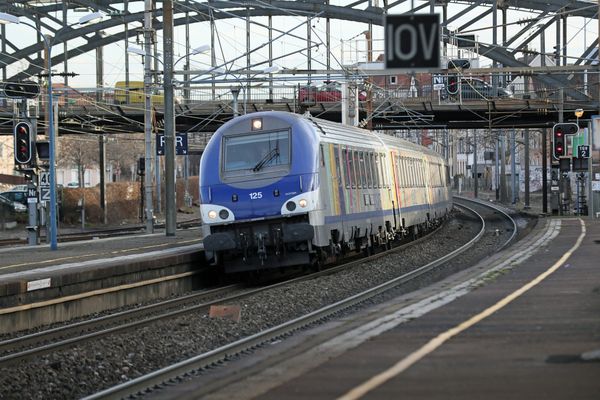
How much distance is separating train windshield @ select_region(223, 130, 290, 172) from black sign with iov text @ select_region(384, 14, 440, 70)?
8709mm

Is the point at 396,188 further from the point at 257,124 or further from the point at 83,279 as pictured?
the point at 83,279

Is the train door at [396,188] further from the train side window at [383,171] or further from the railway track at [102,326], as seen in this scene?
the railway track at [102,326]

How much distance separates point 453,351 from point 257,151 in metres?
11.0

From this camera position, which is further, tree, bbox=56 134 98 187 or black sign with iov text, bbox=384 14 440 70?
tree, bbox=56 134 98 187

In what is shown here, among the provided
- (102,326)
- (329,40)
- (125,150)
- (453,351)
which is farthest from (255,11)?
(125,150)

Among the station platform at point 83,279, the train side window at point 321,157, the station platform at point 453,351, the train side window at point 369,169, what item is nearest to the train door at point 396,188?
the train side window at point 369,169

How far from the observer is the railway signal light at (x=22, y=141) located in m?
28.8

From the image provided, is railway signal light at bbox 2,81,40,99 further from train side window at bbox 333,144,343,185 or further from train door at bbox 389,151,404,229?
train side window at bbox 333,144,343,185

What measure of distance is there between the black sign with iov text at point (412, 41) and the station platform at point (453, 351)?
10.2ft

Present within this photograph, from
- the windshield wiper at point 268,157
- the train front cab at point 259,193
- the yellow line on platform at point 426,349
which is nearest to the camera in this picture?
the yellow line on platform at point 426,349

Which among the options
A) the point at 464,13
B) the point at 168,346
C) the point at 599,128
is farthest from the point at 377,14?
the point at 168,346

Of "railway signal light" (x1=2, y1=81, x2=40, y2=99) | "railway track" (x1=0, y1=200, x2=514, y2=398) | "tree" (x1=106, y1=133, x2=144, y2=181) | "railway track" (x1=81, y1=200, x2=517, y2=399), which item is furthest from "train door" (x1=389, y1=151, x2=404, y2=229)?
"tree" (x1=106, y1=133, x2=144, y2=181)

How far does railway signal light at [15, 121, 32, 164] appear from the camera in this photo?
28.8 m

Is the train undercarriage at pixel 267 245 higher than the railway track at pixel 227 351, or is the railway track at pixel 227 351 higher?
the train undercarriage at pixel 267 245
